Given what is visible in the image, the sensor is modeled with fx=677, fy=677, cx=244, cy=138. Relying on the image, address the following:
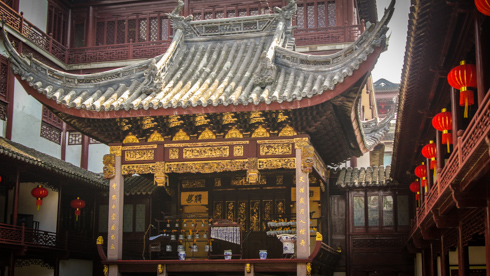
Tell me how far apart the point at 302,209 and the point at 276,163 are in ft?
4.16

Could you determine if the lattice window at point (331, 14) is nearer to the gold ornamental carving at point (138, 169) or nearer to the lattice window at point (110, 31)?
the lattice window at point (110, 31)

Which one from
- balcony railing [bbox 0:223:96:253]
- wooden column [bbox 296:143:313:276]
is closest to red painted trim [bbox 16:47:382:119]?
wooden column [bbox 296:143:313:276]

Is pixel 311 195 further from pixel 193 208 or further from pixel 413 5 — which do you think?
pixel 413 5

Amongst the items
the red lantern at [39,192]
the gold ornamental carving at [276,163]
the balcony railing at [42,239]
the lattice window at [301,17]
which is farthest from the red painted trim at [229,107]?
the lattice window at [301,17]

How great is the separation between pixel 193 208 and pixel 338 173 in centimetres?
434

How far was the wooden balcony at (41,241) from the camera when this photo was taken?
677 inches

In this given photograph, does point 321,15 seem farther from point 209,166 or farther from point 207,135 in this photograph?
point 209,166

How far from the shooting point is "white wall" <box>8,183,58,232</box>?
20594mm

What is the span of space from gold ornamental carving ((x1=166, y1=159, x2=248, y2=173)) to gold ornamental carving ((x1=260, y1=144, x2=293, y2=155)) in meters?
0.50

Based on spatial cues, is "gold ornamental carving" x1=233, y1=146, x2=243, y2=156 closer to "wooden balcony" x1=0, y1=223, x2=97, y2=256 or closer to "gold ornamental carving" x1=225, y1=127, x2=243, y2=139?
"gold ornamental carving" x1=225, y1=127, x2=243, y2=139

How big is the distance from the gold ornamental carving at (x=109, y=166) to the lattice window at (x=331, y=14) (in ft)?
35.3

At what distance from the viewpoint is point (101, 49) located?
83.2 ft

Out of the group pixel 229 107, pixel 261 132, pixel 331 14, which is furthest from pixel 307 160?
pixel 331 14

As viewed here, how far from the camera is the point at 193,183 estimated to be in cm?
1967
